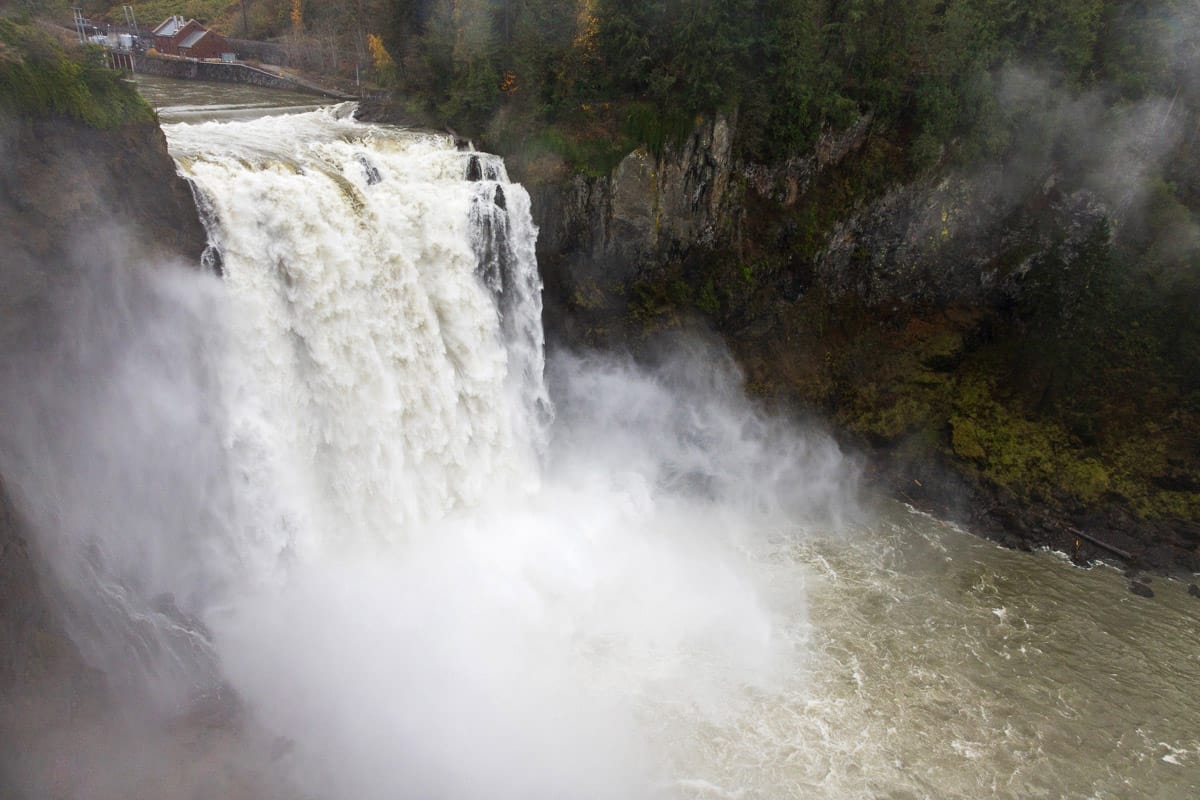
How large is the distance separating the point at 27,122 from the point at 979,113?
25267 millimetres

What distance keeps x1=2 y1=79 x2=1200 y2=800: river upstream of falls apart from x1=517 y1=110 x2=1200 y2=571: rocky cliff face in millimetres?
2224

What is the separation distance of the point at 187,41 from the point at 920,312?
32.4m

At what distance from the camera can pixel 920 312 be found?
79.7ft

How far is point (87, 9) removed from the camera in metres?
31.2

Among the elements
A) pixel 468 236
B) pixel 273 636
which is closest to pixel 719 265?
pixel 468 236

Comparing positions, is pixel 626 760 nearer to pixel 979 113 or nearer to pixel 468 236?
pixel 468 236

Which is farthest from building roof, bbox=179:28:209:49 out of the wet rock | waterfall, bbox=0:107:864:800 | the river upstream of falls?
the wet rock

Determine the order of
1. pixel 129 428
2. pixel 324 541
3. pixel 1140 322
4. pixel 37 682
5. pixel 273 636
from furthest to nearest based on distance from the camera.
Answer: pixel 1140 322 → pixel 324 541 → pixel 273 636 → pixel 129 428 → pixel 37 682

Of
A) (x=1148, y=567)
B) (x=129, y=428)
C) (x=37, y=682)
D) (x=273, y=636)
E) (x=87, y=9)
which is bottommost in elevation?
(x=1148, y=567)

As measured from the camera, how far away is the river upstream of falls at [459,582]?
42.5 feet

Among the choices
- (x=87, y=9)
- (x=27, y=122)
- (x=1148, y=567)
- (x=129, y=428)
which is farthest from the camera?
(x=87, y=9)

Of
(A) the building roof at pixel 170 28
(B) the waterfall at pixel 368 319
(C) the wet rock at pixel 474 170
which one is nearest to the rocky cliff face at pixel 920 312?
(C) the wet rock at pixel 474 170

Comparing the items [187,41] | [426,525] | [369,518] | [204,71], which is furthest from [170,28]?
[426,525]

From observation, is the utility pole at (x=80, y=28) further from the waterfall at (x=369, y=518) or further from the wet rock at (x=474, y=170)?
the wet rock at (x=474, y=170)
